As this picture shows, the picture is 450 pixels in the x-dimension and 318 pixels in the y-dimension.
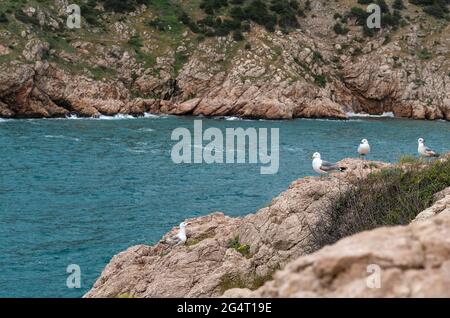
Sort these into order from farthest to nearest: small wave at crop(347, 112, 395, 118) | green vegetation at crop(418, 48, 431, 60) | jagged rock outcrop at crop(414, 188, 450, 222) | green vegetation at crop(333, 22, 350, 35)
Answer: green vegetation at crop(333, 22, 350, 35)
green vegetation at crop(418, 48, 431, 60)
small wave at crop(347, 112, 395, 118)
jagged rock outcrop at crop(414, 188, 450, 222)

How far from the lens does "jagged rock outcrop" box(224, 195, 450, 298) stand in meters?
4.21

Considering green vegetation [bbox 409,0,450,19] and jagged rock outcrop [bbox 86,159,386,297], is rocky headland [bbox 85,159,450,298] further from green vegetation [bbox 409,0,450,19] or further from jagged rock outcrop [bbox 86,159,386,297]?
green vegetation [bbox 409,0,450,19]

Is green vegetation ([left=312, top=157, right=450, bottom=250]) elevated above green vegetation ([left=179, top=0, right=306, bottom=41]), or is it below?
below

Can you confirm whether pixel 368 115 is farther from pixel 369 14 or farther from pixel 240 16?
pixel 240 16

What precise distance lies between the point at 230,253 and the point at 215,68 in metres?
64.1

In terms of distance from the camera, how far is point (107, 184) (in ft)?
120

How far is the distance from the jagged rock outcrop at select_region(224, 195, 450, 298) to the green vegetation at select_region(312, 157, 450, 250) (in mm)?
7757

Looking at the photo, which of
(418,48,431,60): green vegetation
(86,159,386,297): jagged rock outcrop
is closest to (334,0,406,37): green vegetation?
(418,48,431,60): green vegetation

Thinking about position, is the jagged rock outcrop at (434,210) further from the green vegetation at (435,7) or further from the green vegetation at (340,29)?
the green vegetation at (435,7)

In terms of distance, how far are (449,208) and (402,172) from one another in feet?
12.2

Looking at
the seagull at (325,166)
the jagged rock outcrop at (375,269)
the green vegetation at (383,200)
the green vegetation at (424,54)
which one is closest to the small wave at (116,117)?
the green vegetation at (424,54)

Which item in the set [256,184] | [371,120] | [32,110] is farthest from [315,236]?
[371,120]

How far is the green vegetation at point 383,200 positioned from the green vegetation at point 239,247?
5.35 ft

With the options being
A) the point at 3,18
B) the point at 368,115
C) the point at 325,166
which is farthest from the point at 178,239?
the point at 368,115
